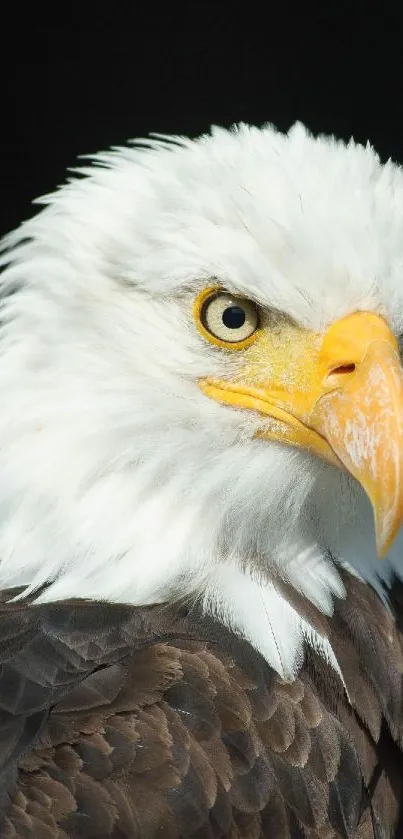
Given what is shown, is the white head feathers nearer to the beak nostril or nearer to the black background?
the beak nostril

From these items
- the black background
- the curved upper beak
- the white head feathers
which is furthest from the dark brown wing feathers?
the black background

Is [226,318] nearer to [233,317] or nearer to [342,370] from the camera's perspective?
[233,317]

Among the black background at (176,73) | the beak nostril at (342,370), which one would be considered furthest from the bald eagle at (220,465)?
the black background at (176,73)

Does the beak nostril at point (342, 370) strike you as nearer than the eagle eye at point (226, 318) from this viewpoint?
Yes

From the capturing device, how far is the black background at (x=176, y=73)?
19.5 ft

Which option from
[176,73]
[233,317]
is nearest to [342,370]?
[233,317]

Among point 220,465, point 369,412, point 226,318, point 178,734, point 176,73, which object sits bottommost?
point 178,734

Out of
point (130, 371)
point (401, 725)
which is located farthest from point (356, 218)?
point (401, 725)

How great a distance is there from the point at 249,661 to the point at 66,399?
698mm

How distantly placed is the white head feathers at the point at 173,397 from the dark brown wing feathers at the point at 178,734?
0.36ft

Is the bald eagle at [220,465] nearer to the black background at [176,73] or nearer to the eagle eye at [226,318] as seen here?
the eagle eye at [226,318]

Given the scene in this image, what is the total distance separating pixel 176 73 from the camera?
237 inches

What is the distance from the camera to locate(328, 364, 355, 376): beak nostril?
8.35ft

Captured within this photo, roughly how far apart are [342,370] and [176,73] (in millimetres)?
3838
